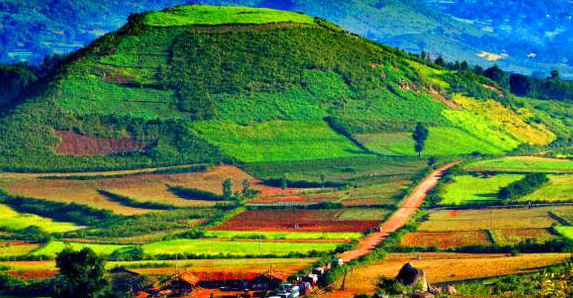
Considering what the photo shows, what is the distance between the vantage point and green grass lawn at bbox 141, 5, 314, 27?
152625mm

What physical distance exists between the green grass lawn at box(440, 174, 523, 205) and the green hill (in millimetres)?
17519

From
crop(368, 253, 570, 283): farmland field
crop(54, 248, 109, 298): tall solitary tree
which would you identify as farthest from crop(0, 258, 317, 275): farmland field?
crop(54, 248, 109, 298): tall solitary tree

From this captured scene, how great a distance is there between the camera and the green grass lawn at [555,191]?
105 metres

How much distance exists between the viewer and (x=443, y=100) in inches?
5886

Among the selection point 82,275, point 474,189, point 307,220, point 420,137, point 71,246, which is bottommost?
point 82,275

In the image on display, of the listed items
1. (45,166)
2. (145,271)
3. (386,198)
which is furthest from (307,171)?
(145,271)

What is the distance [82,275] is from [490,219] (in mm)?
36628

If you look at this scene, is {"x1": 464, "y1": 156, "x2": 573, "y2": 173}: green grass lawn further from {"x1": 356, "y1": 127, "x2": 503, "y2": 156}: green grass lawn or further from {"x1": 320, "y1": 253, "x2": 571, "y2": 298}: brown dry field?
{"x1": 320, "y1": 253, "x2": 571, "y2": 298}: brown dry field

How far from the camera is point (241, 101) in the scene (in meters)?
140

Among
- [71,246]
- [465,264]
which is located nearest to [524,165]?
[465,264]

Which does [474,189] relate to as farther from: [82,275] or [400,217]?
[82,275]

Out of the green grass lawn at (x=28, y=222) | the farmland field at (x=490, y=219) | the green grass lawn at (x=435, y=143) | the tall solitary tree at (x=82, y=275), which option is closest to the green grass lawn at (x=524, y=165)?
the green grass lawn at (x=435, y=143)

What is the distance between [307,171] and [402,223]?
27.0 meters

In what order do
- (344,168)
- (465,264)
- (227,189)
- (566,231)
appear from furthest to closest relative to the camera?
(344,168) < (227,189) < (566,231) < (465,264)
